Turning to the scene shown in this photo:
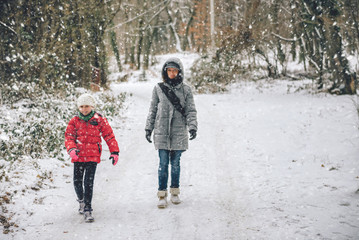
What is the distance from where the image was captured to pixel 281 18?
68.4 feet

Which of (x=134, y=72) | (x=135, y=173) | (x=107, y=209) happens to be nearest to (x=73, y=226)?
(x=107, y=209)

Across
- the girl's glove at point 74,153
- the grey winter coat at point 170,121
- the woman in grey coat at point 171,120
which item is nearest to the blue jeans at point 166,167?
the woman in grey coat at point 171,120

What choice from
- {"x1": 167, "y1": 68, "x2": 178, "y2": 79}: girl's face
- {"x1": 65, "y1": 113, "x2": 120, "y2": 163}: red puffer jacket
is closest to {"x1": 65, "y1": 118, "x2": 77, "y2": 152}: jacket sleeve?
{"x1": 65, "y1": 113, "x2": 120, "y2": 163}: red puffer jacket

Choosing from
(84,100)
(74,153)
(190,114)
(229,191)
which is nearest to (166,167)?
(190,114)

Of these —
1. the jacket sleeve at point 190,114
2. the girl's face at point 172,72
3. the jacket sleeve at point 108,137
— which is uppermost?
the girl's face at point 172,72

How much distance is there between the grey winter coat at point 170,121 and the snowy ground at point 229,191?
41.1 inches

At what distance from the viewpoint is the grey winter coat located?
490cm

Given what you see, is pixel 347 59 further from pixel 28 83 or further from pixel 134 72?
pixel 134 72

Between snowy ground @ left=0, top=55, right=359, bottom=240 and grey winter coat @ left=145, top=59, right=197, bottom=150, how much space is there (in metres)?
1.04

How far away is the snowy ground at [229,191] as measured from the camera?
420 centimetres

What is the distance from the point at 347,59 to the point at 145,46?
25.4 meters

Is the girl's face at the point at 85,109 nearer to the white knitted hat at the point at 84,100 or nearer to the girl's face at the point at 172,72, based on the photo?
the white knitted hat at the point at 84,100

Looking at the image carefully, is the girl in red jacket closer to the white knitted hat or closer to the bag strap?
the white knitted hat

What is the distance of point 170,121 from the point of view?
4.93 m
